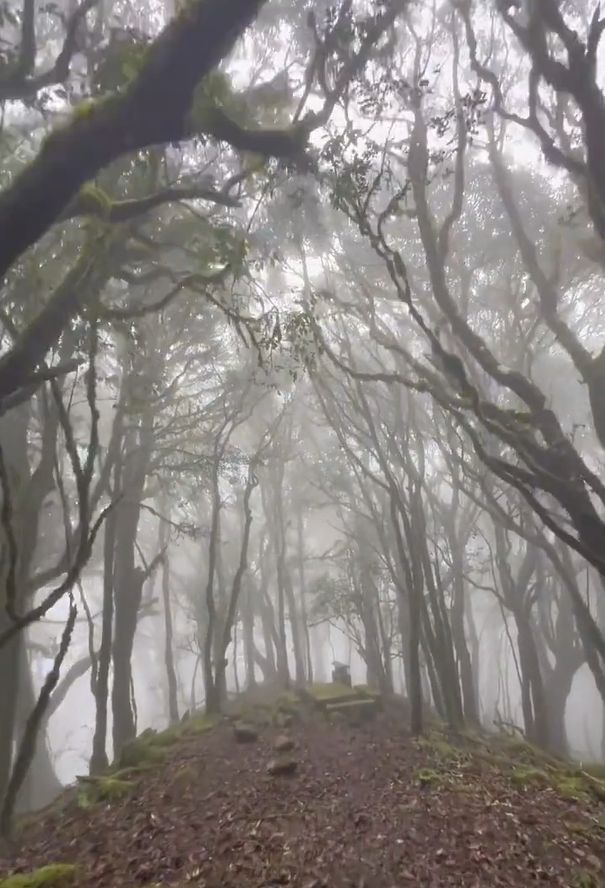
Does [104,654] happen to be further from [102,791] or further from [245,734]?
[102,791]

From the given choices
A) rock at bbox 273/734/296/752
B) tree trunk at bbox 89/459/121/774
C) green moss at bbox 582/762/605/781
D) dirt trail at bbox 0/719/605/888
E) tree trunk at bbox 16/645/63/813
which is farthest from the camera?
tree trunk at bbox 16/645/63/813

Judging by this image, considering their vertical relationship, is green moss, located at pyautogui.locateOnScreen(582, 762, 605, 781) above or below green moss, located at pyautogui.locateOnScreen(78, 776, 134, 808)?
below

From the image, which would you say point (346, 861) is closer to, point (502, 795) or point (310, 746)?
point (502, 795)

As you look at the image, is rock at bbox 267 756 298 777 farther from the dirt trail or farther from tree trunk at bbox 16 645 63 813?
tree trunk at bbox 16 645 63 813

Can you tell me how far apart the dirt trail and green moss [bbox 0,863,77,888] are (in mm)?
149

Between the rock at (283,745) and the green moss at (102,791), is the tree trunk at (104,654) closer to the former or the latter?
the green moss at (102,791)

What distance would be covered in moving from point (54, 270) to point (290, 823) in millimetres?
8022

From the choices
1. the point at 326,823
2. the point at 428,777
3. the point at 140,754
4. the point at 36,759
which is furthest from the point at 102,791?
the point at 36,759

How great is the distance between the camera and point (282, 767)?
809cm

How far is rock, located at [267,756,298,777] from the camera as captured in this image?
803cm

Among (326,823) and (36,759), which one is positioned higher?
(326,823)

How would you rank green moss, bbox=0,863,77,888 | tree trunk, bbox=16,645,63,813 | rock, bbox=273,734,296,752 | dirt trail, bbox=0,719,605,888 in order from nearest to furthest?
1. green moss, bbox=0,863,77,888
2. dirt trail, bbox=0,719,605,888
3. rock, bbox=273,734,296,752
4. tree trunk, bbox=16,645,63,813

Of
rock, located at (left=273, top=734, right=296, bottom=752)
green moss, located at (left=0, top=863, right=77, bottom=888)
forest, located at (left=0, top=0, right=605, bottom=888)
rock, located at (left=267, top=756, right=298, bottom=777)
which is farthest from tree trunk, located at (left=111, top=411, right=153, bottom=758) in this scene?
green moss, located at (left=0, top=863, right=77, bottom=888)

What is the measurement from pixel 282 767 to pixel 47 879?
3.90 metres
